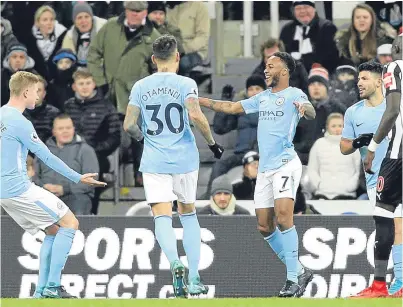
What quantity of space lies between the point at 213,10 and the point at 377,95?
247 inches

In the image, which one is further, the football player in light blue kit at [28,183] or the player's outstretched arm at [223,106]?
the player's outstretched arm at [223,106]

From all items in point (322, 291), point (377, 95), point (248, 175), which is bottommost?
point (322, 291)

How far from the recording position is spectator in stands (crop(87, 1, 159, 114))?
1811cm

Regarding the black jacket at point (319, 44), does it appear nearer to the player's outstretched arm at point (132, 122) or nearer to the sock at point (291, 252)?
the sock at point (291, 252)

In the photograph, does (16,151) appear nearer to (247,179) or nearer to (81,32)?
(247,179)

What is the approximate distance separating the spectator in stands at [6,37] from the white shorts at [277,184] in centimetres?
643

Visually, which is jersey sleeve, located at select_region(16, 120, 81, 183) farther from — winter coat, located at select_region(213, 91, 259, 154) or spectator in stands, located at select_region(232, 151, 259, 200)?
winter coat, located at select_region(213, 91, 259, 154)

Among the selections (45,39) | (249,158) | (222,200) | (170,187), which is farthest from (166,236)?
(45,39)

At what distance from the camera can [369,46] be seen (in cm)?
1792

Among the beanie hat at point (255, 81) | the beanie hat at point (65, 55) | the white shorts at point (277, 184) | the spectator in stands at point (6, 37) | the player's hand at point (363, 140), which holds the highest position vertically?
the spectator in stands at point (6, 37)

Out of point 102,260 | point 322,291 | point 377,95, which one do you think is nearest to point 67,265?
point 102,260

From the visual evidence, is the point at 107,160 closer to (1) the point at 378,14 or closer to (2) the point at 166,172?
(1) the point at 378,14

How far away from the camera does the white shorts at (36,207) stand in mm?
12500

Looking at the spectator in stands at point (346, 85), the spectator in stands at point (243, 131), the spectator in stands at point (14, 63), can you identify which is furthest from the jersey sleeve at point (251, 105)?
the spectator in stands at point (14, 63)
